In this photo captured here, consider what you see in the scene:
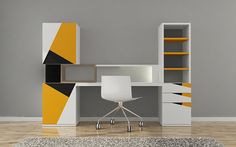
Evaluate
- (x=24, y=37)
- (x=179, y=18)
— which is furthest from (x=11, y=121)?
(x=179, y=18)

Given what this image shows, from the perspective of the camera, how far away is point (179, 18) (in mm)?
5883

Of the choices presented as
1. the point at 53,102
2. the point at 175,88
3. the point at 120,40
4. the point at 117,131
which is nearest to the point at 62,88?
the point at 53,102

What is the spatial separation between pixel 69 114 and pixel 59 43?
1.18 meters

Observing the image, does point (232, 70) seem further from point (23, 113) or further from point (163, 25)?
point (23, 113)

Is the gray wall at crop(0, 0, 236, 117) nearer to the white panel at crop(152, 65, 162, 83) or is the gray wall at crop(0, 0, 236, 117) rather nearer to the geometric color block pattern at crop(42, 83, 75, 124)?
the white panel at crop(152, 65, 162, 83)

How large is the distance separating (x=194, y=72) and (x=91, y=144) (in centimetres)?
283

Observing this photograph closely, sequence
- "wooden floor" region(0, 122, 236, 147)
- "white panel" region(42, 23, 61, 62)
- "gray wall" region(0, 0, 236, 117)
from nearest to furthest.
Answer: "wooden floor" region(0, 122, 236, 147)
"white panel" region(42, 23, 61, 62)
"gray wall" region(0, 0, 236, 117)

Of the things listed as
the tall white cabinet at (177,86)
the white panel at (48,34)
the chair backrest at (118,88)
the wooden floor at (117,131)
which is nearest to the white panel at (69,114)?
the wooden floor at (117,131)

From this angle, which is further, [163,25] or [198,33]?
[198,33]

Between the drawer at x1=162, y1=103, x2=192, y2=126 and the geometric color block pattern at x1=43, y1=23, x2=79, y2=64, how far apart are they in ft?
5.65

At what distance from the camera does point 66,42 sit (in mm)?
5383

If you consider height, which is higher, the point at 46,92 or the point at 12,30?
the point at 12,30

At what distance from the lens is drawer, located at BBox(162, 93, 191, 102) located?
5254 mm

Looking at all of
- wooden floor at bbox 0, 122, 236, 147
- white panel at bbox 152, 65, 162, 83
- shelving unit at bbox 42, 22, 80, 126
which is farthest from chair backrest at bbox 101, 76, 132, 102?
white panel at bbox 152, 65, 162, 83
